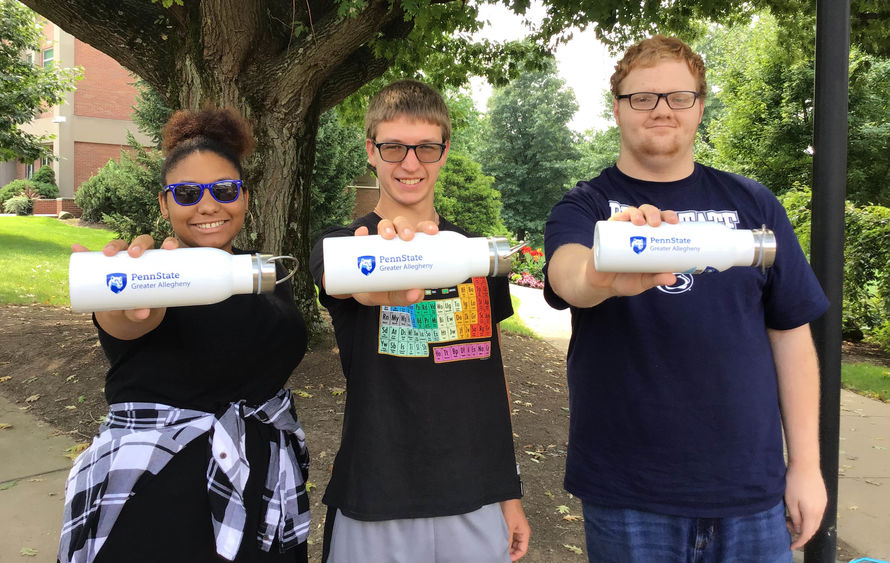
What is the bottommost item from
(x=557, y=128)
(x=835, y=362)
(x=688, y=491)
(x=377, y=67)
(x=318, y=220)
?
(x=688, y=491)

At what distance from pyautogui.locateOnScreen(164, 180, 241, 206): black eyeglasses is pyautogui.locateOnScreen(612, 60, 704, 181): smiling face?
3.97 ft

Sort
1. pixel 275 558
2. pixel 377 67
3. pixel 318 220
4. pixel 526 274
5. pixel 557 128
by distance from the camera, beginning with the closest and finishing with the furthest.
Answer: pixel 275 558 < pixel 377 67 < pixel 318 220 < pixel 526 274 < pixel 557 128

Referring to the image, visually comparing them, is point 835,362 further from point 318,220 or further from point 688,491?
point 318,220

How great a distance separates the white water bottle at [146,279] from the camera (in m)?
1.44

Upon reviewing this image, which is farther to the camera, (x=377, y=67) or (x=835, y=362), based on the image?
(x=377, y=67)

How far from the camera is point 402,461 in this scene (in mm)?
1850

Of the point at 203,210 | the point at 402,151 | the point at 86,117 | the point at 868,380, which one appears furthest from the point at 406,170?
the point at 86,117

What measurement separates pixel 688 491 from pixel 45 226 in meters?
26.7

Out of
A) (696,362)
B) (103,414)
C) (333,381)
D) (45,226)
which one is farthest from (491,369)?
(45,226)

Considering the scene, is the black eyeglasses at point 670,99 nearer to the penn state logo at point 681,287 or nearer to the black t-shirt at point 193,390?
the penn state logo at point 681,287

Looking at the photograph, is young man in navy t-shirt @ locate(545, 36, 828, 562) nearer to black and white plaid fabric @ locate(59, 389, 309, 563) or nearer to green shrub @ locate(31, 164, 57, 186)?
black and white plaid fabric @ locate(59, 389, 309, 563)

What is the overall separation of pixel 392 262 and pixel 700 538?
4.00ft

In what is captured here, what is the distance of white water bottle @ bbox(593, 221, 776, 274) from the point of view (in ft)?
4.56

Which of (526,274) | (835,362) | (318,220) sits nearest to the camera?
(835,362)
